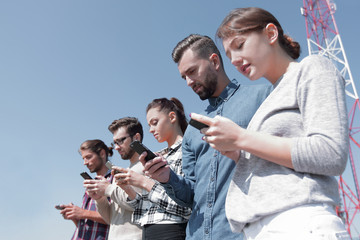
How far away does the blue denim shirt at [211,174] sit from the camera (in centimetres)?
172

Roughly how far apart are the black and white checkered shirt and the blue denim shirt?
0.26 m

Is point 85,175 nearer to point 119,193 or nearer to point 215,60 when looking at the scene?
point 119,193

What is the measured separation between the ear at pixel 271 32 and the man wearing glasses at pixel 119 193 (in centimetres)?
213

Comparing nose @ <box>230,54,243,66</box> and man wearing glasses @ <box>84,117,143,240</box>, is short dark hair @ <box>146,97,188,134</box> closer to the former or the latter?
man wearing glasses @ <box>84,117,143,240</box>

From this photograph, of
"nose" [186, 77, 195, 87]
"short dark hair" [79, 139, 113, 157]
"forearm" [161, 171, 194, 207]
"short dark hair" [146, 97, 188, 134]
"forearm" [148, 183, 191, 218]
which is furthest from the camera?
"short dark hair" [79, 139, 113, 157]

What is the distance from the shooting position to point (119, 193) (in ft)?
Result: 9.98

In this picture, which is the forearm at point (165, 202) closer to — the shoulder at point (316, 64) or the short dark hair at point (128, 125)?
the shoulder at point (316, 64)

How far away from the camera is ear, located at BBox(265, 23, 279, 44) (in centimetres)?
136

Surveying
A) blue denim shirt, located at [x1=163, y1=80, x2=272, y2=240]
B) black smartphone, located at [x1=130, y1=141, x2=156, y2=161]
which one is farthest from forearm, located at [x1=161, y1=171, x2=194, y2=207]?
black smartphone, located at [x1=130, y1=141, x2=156, y2=161]

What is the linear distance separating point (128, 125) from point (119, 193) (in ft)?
3.39

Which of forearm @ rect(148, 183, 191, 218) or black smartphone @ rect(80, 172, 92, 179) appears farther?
black smartphone @ rect(80, 172, 92, 179)

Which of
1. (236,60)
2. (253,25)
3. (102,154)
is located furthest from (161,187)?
(102,154)

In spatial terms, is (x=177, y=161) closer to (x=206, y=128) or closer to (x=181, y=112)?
(x=181, y=112)

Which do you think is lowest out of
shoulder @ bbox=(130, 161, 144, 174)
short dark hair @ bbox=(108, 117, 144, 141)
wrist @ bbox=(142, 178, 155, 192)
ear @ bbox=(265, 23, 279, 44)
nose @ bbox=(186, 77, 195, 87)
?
wrist @ bbox=(142, 178, 155, 192)
